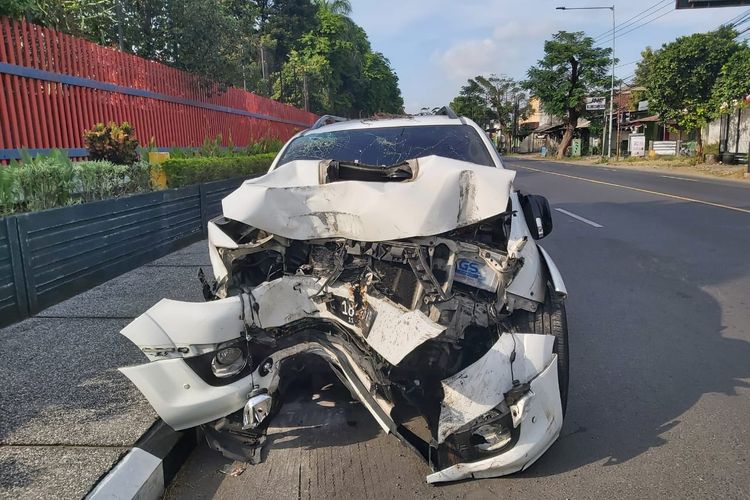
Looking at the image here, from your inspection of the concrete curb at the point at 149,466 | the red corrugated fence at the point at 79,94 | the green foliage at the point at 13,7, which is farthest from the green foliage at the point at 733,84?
the concrete curb at the point at 149,466

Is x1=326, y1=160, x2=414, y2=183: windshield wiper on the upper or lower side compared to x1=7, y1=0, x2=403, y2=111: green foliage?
lower

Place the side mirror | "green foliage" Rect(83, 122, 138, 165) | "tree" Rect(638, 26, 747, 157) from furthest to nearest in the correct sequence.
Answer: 1. "tree" Rect(638, 26, 747, 157)
2. "green foliage" Rect(83, 122, 138, 165)
3. the side mirror

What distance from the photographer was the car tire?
3498mm

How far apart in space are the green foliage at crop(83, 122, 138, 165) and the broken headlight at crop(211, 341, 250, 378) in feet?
21.2

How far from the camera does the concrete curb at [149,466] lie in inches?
114

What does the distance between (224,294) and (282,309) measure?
496 millimetres

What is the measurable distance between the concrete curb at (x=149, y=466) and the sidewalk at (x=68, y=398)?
67mm

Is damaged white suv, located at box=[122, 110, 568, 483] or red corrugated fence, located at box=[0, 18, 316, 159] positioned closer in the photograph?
damaged white suv, located at box=[122, 110, 568, 483]

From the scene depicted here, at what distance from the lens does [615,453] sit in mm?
3426

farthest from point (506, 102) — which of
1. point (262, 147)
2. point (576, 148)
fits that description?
point (262, 147)

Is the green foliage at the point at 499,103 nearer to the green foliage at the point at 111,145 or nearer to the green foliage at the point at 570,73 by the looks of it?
the green foliage at the point at 570,73

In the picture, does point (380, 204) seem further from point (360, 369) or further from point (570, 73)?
point (570, 73)

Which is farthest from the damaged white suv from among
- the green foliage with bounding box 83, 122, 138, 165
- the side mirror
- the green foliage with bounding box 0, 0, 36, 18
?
the green foliage with bounding box 0, 0, 36, 18

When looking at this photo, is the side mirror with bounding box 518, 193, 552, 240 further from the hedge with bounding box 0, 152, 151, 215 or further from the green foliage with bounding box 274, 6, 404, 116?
the green foliage with bounding box 274, 6, 404, 116
